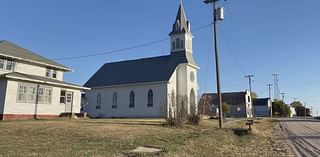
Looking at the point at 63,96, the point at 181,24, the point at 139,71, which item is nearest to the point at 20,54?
the point at 63,96

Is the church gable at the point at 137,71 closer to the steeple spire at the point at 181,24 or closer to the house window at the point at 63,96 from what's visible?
the steeple spire at the point at 181,24

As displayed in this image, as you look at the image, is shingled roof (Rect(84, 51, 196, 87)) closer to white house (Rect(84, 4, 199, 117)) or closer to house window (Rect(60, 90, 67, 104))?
white house (Rect(84, 4, 199, 117))

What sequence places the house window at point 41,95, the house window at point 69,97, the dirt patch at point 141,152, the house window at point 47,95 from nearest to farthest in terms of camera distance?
the dirt patch at point 141,152, the house window at point 41,95, the house window at point 47,95, the house window at point 69,97

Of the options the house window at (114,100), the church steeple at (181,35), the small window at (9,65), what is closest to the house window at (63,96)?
the small window at (9,65)

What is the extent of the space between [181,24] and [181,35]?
222 cm

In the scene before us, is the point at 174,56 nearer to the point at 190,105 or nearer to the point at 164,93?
the point at 164,93

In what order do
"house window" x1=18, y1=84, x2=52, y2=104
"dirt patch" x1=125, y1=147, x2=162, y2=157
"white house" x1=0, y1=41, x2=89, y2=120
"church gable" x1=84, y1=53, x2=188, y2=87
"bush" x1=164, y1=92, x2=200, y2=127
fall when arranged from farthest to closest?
1. "church gable" x1=84, y1=53, x2=188, y2=87
2. "house window" x1=18, y1=84, x2=52, y2=104
3. "white house" x1=0, y1=41, x2=89, y2=120
4. "bush" x1=164, y1=92, x2=200, y2=127
5. "dirt patch" x1=125, y1=147, x2=162, y2=157

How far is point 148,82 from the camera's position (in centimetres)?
4078

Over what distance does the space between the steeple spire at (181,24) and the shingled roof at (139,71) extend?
12.8ft

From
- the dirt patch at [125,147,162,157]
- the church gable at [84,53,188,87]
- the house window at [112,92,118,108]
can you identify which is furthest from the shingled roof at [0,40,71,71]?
the dirt patch at [125,147,162,157]

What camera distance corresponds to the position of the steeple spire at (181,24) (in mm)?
45250

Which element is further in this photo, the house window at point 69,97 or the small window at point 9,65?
the house window at point 69,97

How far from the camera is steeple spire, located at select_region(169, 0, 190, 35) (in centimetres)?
4525

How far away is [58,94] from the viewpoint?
95.2 ft
